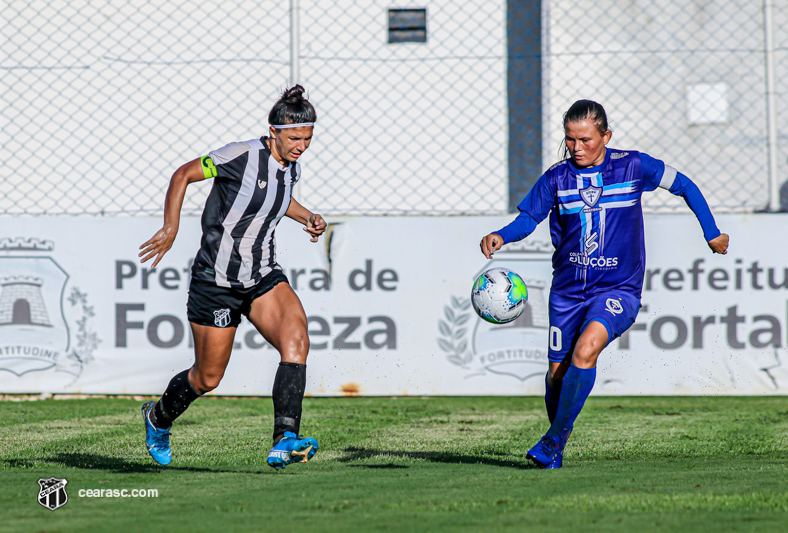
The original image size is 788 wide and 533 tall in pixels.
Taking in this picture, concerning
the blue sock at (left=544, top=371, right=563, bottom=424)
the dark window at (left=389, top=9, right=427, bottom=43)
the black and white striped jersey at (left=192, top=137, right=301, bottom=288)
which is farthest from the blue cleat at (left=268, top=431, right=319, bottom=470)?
the dark window at (left=389, top=9, right=427, bottom=43)

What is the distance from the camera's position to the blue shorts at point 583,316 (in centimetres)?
Result: 469

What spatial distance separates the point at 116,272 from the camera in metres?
8.15

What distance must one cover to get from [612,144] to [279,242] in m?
6.12

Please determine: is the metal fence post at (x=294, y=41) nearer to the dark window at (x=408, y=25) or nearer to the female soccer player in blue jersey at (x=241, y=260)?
the female soccer player in blue jersey at (x=241, y=260)

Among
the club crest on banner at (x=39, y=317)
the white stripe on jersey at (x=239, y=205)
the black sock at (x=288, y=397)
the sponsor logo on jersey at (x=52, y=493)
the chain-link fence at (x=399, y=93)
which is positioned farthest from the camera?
the chain-link fence at (x=399, y=93)

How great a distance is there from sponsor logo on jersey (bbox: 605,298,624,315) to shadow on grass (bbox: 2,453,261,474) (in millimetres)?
2035

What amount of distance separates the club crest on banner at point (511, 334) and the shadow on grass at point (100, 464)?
353 cm

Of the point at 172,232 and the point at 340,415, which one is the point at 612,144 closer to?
the point at 340,415

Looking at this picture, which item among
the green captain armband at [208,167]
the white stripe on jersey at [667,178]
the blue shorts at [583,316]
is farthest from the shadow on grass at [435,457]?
the green captain armband at [208,167]

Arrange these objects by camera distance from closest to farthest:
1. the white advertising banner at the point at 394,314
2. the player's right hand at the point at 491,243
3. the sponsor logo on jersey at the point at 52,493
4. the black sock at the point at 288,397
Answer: the sponsor logo on jersey at the point at 52,493 < the black sock at the point at 288,397 < the player's right hand at the point at 491,243 < the white advertising banner at the point at 394,314

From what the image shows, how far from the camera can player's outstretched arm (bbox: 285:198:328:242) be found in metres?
5.04

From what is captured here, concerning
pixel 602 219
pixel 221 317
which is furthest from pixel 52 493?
pixel 602 219

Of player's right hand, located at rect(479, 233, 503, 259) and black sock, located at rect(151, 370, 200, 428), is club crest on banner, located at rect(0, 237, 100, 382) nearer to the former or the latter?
black sock, located at rect(151, 370, 200, 428)

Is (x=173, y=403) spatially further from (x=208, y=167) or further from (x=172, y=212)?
(x=208, y=167)
